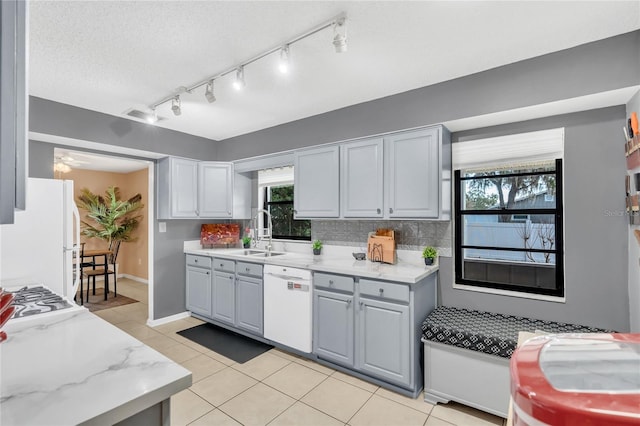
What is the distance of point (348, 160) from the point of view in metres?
3.06

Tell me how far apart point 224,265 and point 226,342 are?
882 mm

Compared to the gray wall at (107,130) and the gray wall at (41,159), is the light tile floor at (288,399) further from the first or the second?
the gray wall at (107,130)

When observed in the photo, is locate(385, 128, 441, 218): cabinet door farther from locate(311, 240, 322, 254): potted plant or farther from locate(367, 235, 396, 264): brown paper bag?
locate(311, 240, 322, 254): potted plant

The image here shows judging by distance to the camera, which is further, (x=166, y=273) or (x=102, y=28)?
(x=166, y=273)

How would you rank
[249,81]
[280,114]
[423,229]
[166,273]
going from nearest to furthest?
[249,81] < [423,229] < [280,114] < [166,273]

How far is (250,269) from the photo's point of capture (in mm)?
3416

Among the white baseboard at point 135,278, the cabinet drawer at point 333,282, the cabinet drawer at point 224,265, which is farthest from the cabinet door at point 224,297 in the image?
the white baseboard at point 135,278

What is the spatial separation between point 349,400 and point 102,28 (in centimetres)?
308

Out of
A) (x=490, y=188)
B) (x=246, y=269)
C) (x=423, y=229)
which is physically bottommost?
(x=246, y=269)

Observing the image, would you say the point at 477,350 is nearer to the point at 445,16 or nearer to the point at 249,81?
the point at 445,16

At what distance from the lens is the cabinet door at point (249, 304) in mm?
3328

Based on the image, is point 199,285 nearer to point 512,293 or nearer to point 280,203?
point 280,203

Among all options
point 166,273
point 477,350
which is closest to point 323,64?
point 477,350

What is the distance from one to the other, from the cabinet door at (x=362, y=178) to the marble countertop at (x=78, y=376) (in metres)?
2.18
